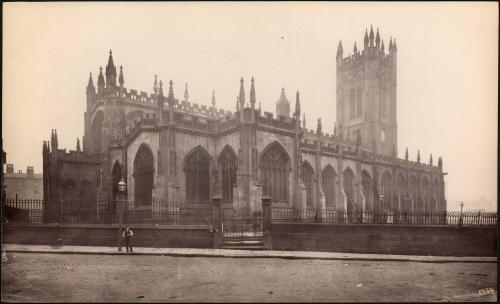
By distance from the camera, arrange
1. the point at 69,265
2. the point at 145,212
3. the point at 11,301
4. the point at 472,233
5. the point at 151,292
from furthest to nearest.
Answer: the point at 145,212
the point at 472,233
the point at 69,265
the point at 151,292
the point at 11,301

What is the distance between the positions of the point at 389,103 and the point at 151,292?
49.8 metres

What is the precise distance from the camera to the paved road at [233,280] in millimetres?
8758

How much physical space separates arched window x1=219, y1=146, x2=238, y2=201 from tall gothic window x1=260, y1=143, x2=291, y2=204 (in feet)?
5.75

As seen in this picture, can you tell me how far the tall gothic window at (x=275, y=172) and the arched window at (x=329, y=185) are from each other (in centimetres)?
734

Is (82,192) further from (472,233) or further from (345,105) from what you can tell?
(345,105)

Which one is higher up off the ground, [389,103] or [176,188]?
[389,103]

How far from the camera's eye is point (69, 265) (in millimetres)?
12570

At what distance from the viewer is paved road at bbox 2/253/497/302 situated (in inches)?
345

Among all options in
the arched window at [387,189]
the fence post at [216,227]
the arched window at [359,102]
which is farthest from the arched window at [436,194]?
the fence post at [216,227]

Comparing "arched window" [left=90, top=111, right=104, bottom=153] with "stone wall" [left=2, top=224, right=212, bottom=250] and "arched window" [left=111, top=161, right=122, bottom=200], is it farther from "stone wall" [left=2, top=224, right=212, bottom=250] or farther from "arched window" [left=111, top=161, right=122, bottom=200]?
"stone wall" [left=2, top=224, right=212, bottom=250]

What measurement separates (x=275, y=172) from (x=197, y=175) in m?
4.80

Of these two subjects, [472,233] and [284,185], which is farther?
[284,185]

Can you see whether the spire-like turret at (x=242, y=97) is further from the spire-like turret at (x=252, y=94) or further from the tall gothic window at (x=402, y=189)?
the tall gothic window at (x=402, y=189)

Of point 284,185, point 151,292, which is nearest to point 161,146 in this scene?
point 284,185
